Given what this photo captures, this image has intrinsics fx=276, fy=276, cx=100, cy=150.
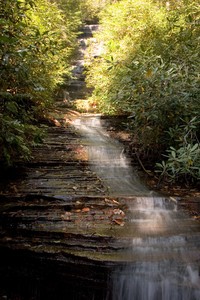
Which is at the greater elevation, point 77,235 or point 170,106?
point 170,106

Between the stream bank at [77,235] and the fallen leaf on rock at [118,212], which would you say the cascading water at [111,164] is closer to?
the stream bank at [77,235]

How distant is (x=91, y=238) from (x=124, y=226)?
2.01ft

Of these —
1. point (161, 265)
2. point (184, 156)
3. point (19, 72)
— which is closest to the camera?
point (161, 265)

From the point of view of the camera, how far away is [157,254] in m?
3.73

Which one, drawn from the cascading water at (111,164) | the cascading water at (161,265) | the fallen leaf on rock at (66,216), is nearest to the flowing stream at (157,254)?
the cascading water at (161,265)

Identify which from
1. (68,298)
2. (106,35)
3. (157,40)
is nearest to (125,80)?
(157,40)

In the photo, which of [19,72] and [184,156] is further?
[184,156]

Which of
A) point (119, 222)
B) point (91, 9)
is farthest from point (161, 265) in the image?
point (91, 9)

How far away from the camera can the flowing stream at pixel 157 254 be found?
11.1ft

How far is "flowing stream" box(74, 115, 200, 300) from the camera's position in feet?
11.1

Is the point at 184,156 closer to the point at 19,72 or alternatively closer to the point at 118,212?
the point at 118,212

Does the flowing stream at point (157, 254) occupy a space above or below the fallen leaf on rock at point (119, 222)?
below

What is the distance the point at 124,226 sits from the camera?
4.22 meters

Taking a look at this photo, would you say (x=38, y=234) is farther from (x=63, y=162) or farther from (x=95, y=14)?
(x=95, y=14)
